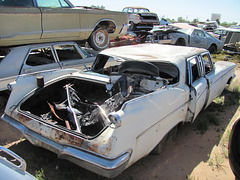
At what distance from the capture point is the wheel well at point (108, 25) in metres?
6.55

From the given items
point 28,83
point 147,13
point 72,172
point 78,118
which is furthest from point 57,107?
point 147,13

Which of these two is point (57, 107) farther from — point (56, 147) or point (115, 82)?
point (115, 82)

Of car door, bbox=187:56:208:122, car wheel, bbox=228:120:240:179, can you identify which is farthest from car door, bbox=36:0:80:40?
car wheel, bbox=228:120:240:179

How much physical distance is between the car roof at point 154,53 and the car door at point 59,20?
2.07 meters

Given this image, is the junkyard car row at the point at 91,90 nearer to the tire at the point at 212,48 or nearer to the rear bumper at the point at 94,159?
the rear bumper at the point at 94,159

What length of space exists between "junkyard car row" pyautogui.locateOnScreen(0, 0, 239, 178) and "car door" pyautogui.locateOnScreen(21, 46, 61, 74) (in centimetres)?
2

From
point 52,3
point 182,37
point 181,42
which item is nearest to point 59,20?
point 52,3

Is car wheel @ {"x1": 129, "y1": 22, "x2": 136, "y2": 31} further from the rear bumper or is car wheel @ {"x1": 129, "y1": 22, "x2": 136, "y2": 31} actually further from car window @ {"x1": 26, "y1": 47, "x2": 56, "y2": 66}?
the rear bumper

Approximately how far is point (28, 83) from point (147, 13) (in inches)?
470

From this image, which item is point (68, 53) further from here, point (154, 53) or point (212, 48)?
point (212, 48)

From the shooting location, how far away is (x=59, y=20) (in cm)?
530

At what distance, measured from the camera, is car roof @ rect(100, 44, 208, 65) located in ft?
11.1

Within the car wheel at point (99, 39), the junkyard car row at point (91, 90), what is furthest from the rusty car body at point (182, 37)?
the junkyard car row at point (91, 90)

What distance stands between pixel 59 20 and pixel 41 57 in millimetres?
1077
